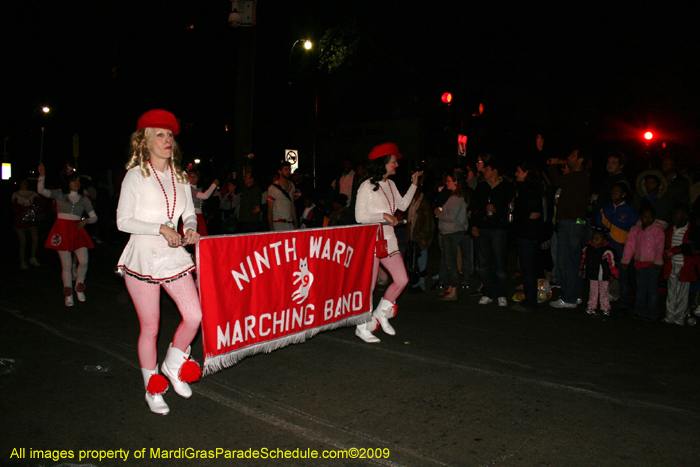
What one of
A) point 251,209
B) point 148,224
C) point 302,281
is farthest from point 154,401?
point 251,209

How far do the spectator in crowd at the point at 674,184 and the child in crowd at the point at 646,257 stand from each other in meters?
0.68

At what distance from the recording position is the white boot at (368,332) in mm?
6090

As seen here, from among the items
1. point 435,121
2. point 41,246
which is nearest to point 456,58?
point 435,121

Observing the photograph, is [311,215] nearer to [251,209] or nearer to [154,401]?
[251,209]

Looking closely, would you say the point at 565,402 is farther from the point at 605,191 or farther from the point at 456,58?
the point at 456,58

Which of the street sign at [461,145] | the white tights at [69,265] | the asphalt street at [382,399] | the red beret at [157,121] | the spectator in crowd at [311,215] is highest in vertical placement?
the street sign at [461,145]

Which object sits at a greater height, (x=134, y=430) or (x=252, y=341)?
(x=252, y=341)

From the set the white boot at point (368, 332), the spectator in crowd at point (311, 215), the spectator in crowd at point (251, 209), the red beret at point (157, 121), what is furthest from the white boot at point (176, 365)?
the spectator in crowd at point (251, 209)

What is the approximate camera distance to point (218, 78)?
28797 mm

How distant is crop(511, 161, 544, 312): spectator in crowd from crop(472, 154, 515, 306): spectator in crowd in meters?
0.27

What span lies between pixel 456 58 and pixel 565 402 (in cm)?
2534

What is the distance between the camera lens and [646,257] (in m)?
7.38

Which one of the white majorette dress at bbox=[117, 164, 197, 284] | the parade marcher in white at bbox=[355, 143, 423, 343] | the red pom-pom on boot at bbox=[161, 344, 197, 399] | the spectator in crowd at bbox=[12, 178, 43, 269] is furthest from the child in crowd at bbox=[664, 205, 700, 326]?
the spectator in crowd at bbox=[12, 178, 43, 269]

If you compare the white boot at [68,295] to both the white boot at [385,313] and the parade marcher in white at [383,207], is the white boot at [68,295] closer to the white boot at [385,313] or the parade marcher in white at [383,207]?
the parade marcher in white at [383,207]
